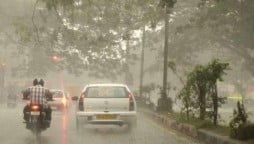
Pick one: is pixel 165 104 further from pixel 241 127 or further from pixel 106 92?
pixel 241 127

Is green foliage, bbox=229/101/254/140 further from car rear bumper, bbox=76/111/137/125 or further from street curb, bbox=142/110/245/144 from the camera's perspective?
car rear bumper, bbox=76/111/137/125

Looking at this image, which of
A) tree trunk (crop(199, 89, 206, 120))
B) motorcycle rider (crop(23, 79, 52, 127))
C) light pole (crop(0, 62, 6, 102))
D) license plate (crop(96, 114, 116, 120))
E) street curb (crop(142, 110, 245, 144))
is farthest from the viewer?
light pole (crop(0, 62, 6, 102))

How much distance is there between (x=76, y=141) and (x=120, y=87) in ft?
15.2

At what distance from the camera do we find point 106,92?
1911cm

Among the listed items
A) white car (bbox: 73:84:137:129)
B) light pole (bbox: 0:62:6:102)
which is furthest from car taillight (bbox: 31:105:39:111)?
light pole (bbox: 0:62:6:102)

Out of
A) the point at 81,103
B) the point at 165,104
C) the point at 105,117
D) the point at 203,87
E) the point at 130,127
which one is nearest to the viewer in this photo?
the point at 203,87

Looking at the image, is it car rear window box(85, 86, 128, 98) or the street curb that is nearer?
the street curb

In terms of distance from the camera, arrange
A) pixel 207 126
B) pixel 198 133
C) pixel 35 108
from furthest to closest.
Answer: pixel 35 108
pixel 207 126
pixel 198 133

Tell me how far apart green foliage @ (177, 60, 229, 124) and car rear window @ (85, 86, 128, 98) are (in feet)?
6.35

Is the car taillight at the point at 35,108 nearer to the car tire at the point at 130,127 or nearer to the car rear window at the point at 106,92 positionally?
the car rear window at the point at 106,92

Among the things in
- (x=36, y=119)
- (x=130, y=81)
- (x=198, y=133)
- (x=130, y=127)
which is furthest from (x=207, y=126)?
(x=130, y=81)

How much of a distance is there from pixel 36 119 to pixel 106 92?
395 centimetres

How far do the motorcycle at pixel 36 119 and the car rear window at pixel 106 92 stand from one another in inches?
122

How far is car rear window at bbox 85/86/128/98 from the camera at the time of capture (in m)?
18.8
